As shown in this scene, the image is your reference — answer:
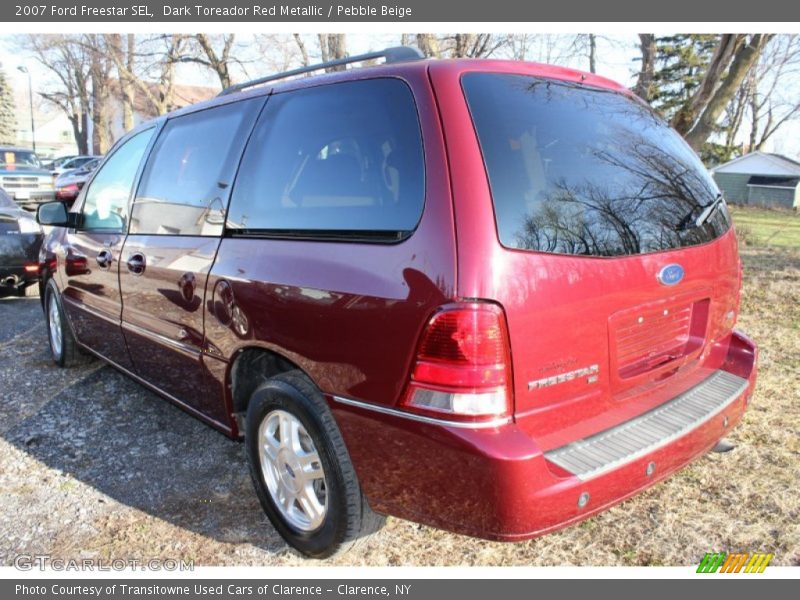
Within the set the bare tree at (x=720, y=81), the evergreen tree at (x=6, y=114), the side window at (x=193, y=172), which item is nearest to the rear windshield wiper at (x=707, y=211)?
the side window at (x=193, y=172)

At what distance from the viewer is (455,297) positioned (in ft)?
6.05

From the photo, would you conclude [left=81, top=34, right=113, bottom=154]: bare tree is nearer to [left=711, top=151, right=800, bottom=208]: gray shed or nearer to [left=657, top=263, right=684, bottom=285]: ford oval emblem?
[left=657, top=263, right=684, bottom=285]: ford oval emblem

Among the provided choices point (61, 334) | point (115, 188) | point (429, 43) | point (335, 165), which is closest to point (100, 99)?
point (429, 43)

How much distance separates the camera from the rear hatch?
1952 mm

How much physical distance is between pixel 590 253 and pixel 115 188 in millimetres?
3174

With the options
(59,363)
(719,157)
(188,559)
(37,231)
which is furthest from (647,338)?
(719,157)

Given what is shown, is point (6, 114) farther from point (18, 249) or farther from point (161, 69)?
point (18, 249)

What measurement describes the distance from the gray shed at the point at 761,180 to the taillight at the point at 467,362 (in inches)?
1424

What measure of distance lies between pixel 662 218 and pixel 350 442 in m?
1.49

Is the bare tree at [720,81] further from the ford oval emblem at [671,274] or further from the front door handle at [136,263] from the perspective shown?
the front door handle at [136,263]

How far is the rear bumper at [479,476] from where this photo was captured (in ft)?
6.05

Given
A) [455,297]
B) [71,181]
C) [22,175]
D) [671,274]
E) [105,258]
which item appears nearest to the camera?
[455,297]

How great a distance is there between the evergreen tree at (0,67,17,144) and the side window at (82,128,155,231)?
7987cm

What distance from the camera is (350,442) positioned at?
215 centimetres
